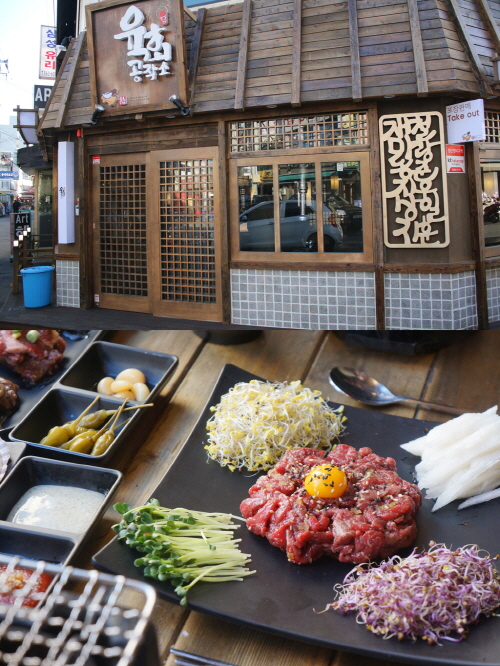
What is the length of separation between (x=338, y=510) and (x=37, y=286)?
Result: 656 cm

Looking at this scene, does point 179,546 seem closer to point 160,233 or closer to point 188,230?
point 188,230

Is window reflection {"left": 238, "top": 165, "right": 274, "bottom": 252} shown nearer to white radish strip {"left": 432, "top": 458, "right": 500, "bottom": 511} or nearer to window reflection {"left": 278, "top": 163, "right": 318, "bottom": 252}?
window reflection {"left": 278, "top": 163, "right": 318, "bottom": 252}

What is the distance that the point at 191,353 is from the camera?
2.56m

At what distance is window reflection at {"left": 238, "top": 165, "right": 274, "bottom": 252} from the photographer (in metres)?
5.93

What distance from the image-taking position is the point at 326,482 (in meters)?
1.73

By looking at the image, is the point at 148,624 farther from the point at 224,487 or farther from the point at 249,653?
the point at 224,487

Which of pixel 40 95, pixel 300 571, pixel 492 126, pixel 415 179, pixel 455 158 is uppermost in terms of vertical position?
pixel 40 95

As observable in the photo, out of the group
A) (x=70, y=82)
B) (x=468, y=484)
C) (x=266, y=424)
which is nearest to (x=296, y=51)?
(x=70, y=82)

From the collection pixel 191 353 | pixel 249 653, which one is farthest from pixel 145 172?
pixel 249 653

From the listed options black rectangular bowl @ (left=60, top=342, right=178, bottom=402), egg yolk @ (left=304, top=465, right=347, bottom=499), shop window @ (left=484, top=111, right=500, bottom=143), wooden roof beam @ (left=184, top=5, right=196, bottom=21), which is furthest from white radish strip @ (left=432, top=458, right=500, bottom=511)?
wooden roof beam @ (left=184, top=5, right=196, bottom=21)

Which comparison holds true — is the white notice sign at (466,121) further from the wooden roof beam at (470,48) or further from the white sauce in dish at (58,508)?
the white sauce in dish at (58,508)

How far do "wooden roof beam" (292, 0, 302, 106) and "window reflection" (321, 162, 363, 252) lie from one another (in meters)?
0.74

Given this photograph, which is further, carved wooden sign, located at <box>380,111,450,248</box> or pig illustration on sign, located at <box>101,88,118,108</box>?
pig illustration on sign, located at <box>101,88,118,108</box>

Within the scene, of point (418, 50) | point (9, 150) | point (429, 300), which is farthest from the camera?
point (9, 150)
